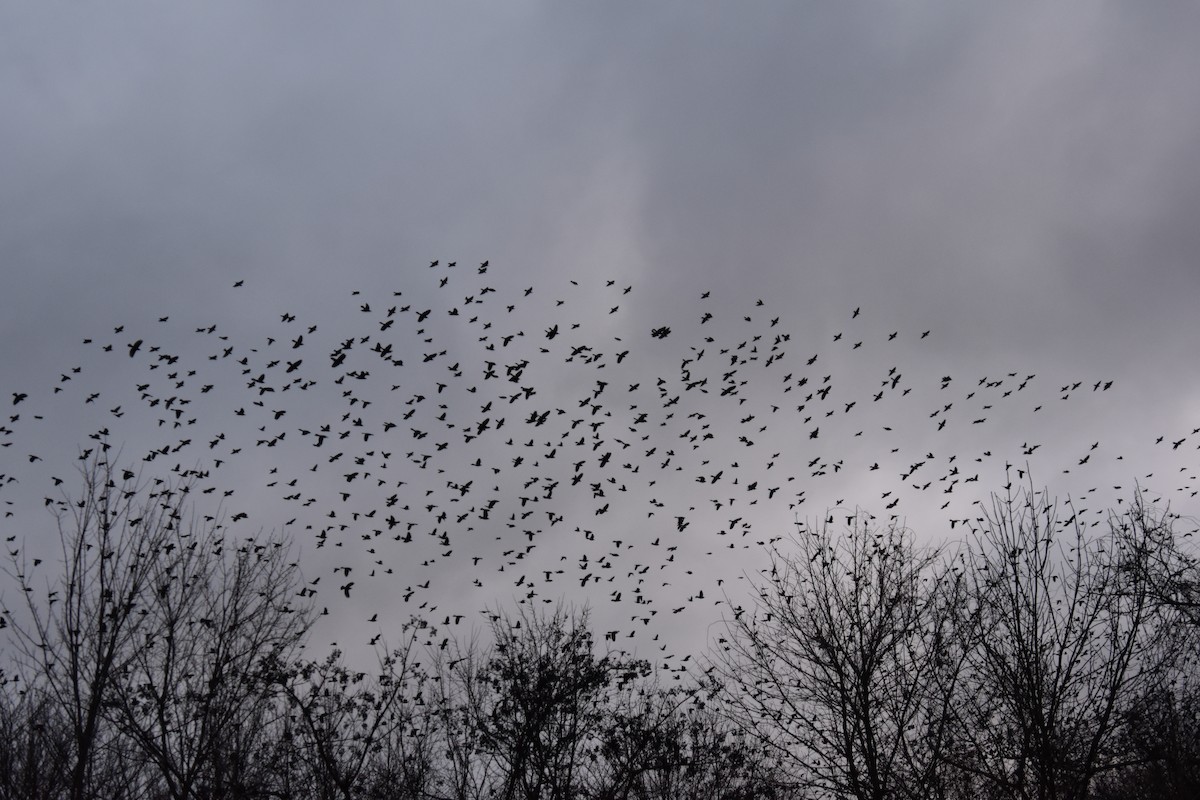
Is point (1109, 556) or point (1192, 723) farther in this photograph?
point (1192, 723)

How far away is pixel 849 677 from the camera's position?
17.7 metres

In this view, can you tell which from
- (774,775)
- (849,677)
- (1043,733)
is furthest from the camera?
(774,775)

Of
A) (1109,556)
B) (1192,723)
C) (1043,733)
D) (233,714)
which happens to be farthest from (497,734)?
(1192,723)

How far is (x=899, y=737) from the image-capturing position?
16484 millimetres

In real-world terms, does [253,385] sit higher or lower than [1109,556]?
higher

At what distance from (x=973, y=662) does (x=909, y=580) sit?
87.8 inches

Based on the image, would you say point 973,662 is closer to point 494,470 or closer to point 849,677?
point 849,677

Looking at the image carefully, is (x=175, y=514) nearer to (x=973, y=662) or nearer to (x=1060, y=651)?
(x=973, y=662)

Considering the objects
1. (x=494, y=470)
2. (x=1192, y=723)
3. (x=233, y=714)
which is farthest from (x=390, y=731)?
(x=1192, y=723)

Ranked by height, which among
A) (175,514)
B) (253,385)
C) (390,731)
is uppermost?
(253,385)

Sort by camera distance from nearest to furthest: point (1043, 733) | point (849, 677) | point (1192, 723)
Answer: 1. point (1043, 733)
2. point (849, 677)
3. point (1192, 723)

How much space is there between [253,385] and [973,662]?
17.5m

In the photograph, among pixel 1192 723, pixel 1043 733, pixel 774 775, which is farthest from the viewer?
pixel 1192 723

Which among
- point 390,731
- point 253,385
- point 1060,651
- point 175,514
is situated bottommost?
point 1060,651
